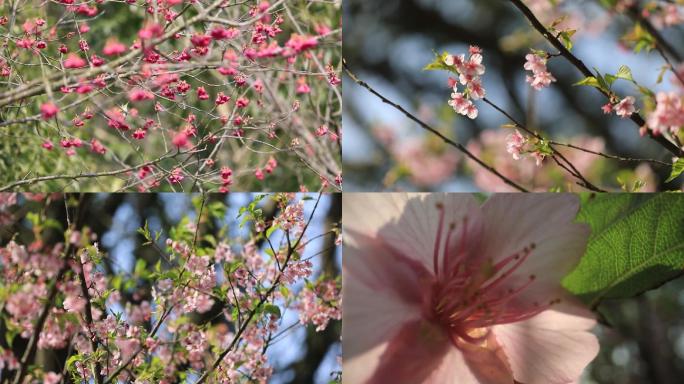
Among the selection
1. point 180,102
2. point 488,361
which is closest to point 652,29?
point 488,361

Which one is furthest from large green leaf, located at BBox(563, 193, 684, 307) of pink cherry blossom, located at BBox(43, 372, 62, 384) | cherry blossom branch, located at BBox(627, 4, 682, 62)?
pink cherry blossom, located at BBox(43, 372, 62, 384)

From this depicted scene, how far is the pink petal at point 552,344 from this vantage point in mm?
1339

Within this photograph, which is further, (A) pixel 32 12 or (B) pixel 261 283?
(A) pixel 32 12

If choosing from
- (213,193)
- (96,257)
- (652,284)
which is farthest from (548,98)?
(96,257)

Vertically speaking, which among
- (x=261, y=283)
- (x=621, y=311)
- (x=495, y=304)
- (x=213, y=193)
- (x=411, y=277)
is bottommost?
(x=621, y=311)

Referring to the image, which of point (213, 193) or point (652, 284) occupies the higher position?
point (213, 193)

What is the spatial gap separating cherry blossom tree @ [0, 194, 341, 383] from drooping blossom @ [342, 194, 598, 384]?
163mm

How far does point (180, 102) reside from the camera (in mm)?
1737

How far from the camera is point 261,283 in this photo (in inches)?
60.4

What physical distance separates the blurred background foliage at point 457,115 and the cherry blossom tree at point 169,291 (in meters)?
0.53

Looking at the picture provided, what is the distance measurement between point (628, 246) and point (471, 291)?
28 cm

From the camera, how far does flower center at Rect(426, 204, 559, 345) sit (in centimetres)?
134

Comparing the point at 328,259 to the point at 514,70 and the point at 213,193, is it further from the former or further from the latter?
the point at 514,70

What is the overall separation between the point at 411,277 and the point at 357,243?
0.37 feet
